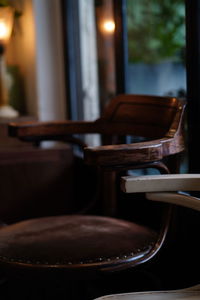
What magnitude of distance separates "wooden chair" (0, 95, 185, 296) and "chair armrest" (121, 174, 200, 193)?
5.9 inches

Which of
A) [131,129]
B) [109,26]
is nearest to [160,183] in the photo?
[131,129]

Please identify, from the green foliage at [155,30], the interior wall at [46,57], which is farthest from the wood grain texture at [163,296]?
the interior wall at [46,57]

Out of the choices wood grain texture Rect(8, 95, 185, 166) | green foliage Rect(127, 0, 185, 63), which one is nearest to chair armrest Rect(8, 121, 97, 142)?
wood grain texture Rect(8, 95, 185, 166)

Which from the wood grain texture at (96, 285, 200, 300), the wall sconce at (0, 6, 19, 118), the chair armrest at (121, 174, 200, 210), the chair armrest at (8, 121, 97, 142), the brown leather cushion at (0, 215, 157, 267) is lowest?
the wood grain texture at (96, 285, 200, 300)

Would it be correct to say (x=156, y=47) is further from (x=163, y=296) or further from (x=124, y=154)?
(x=163, y=296)

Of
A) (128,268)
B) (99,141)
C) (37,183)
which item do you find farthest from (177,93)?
(128,268)

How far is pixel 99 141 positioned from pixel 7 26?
0.98 meters

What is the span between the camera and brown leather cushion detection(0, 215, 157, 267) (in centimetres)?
160

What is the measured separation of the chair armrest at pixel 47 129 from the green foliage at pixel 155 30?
2.08ft

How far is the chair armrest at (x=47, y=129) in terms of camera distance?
2160 mm

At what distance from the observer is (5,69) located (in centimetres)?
358

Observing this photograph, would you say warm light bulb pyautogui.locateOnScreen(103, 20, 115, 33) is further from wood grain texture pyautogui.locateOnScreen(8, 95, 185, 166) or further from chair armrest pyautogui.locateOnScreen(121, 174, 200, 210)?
chair armrest pyautogui.locateOnScreen(121, 174, 200, 210)

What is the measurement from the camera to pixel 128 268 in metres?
1.61

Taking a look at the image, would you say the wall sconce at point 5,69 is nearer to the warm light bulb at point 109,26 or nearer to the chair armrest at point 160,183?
the warm light bulb at point 109,26
